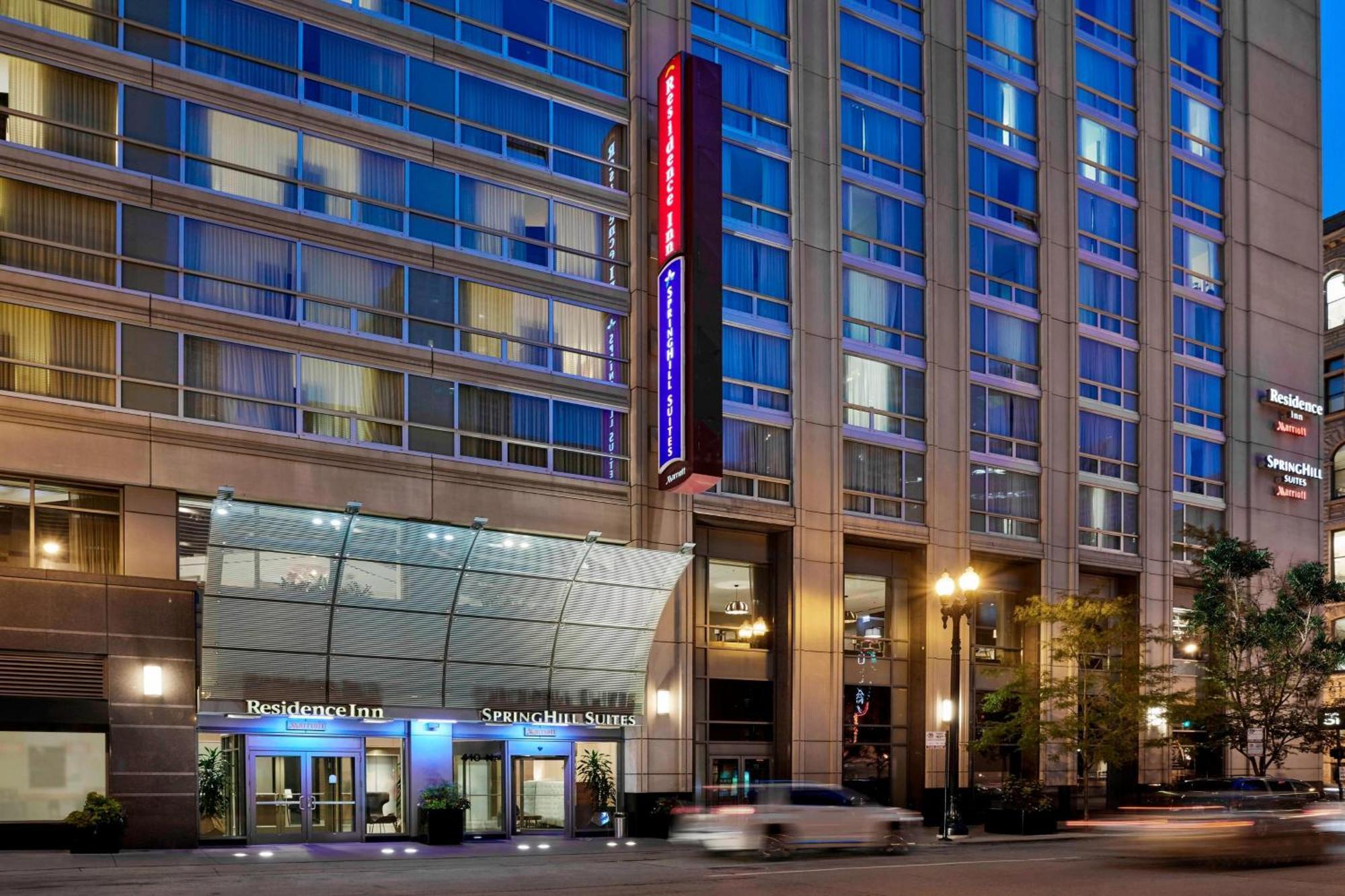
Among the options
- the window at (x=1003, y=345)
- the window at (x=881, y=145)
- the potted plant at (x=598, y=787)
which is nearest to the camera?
the potted plant at (x=598, y=787)

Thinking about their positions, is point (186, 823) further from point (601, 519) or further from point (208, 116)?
point (208, 116)

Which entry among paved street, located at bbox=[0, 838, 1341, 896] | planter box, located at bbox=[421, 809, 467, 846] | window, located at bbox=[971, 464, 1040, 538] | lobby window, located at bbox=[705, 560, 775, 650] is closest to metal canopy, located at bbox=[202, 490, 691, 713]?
planter box, located at bbox=[421, 809, 467, 846]

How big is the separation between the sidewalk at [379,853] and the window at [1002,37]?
84.7 feet

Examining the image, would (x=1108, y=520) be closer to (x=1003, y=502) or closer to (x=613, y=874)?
(x=1003, y=502)

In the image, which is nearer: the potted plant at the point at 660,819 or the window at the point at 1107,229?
the potted plant at the point at 660,819

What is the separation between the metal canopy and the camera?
3078 cm

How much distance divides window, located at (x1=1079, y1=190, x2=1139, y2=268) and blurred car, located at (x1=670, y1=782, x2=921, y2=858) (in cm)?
2686

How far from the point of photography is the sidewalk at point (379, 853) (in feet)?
83.3

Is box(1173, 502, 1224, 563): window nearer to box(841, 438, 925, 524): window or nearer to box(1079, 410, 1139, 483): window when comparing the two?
box(1079, 410, 1139, 483): window

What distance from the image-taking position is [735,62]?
134ft

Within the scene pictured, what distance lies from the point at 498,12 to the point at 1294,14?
37490 millimetres

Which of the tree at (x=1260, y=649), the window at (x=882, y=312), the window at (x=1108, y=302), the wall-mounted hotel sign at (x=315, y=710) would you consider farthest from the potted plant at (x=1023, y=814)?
the window at (x=1108, y=302)

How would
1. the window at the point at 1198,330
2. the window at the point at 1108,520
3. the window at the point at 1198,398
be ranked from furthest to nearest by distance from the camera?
the window at the point at 1198,330 < the window at the point at 1198,398 < the window at the point at 1108,520

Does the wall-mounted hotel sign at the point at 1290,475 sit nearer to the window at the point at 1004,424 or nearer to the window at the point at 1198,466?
the window at the point at 1198,466
